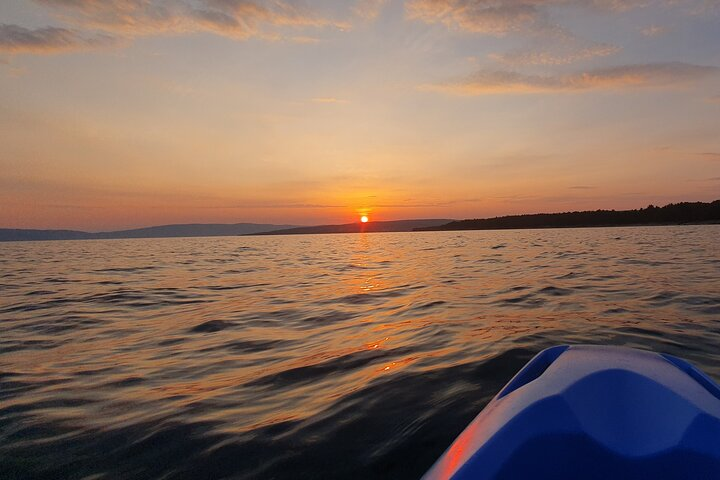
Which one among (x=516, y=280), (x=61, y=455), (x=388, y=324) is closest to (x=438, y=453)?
(x=61, y=455)

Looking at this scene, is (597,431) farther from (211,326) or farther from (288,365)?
(211,326)

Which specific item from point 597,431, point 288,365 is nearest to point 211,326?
point 288,365

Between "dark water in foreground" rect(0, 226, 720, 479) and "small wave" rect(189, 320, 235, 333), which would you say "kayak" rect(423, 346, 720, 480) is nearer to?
"dark water in foreground" rect(0, 226, 720, 479)

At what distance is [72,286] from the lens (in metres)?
14.6

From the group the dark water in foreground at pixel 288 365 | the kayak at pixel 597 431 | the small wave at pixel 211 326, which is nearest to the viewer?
the kayak at pixel 597 431

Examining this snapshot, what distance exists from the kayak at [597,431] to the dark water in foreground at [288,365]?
53.1 inches

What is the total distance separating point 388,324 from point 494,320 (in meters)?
1.86

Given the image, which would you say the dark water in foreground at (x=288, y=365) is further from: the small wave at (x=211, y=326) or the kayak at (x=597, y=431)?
the kayak at (x=597, y=431)

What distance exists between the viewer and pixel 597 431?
5.36 feet

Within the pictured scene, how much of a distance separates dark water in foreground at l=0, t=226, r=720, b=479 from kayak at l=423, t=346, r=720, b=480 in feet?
4.42

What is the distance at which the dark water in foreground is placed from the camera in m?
3.19

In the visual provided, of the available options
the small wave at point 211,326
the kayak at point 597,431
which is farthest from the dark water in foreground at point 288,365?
the kayak at point 597,431

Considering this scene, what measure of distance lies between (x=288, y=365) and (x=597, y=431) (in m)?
4.32

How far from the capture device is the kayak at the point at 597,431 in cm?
148
